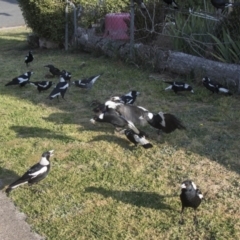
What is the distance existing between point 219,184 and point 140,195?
865 millimetres

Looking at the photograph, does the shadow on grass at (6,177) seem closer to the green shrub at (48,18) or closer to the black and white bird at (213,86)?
the black and white bird at (213,86)

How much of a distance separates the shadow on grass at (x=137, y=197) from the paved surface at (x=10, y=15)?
50.6ft

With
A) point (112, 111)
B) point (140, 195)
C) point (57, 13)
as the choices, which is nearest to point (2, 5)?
point (57, 13)

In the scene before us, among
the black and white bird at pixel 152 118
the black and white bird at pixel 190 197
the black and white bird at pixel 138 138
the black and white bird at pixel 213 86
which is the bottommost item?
the black and white bird at pixel 213 86

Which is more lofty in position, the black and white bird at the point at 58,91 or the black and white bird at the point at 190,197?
the black and white bird at the point at 190,197

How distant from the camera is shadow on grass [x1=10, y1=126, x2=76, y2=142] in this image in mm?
5996

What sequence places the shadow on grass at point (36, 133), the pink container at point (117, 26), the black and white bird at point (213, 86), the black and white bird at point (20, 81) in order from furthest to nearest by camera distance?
the pink container at point (117, 26)
the black and white bird at point (20, 81)
the black and white bird at point (213, 86)
the shadow on grass at point (36, 133)

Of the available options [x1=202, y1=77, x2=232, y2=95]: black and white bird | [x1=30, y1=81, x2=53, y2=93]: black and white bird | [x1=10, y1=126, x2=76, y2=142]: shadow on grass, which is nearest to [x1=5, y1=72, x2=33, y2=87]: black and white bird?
[x1=30, y1=81, x2=53, y2=93]: black and white bird

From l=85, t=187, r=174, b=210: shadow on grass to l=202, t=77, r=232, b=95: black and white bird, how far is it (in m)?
3.50

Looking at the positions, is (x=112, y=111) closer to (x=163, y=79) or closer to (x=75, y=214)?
(x=75, y=214)

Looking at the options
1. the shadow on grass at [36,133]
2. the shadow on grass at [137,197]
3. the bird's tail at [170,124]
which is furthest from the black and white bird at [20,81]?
the shadow on grass at [137,197]

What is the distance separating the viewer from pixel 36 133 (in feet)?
20.2

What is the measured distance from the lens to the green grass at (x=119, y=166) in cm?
400

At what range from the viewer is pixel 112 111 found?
5961 millimetres
